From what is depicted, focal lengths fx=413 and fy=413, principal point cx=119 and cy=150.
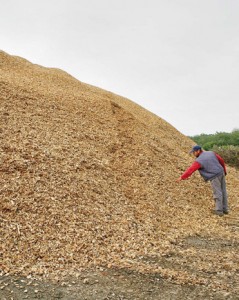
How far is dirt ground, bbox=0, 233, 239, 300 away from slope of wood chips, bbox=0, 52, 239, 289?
0.34 ft

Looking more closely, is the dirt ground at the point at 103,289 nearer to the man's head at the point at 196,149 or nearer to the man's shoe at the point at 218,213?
the man's shoe at the point at 218,213

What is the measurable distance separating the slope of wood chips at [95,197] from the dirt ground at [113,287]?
0.10 meters

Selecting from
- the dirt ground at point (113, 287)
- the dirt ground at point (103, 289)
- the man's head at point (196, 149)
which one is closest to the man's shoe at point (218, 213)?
the man's head at point (196, 149)

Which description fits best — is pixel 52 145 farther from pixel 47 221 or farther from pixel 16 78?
pixel 16 78

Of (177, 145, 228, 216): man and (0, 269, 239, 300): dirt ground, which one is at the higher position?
(177, 145, 228, 216): man

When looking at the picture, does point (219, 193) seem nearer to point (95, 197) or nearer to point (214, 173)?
point (214, 173)

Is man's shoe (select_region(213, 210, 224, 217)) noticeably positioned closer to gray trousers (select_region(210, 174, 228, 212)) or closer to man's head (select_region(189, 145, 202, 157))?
gray trousers (select_region(210, 174, 228, 212))

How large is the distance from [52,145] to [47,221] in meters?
2.40

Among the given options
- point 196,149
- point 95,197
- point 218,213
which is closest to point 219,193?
point 218,213

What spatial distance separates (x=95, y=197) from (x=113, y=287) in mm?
2351

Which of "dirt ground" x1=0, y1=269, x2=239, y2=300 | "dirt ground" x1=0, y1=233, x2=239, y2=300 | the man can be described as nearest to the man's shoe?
the man

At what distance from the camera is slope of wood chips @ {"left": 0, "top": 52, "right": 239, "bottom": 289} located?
4.80 m

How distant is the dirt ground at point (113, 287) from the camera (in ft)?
12.9

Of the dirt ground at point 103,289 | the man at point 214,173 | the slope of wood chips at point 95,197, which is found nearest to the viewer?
the dirt ground at point 103,289
